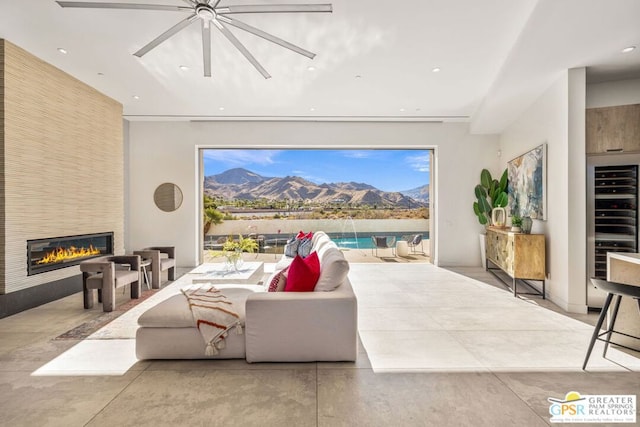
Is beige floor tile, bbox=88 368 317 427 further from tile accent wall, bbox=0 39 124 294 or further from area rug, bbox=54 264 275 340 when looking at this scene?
tile accent wall, bbox=0 39 124 294

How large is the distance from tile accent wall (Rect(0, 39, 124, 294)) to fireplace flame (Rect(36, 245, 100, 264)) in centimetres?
17

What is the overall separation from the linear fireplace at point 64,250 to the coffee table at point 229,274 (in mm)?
1834

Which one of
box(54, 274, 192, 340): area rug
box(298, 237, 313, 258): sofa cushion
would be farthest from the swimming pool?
box(54, 274, 192, 340): area rug

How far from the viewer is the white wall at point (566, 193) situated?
389cm

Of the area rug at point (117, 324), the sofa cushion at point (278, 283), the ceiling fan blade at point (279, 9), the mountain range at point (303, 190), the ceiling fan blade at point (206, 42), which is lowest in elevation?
the area rug at point (117, 324)

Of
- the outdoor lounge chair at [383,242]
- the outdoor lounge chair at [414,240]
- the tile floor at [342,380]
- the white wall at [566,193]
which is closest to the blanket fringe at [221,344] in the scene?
the tile floor at [342,380]

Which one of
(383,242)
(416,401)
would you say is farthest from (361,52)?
(383,242)

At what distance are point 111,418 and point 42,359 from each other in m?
1.29

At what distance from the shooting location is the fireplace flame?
4344mm

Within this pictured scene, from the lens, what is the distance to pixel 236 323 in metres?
2.61

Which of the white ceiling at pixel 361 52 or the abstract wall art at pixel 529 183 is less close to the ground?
the white ceiling at pixel 361 52

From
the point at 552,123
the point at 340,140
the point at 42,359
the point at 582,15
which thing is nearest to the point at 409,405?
the point at 42,359

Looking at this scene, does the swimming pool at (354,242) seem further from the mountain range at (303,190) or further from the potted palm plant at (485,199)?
the potted palm plant at (485,199)

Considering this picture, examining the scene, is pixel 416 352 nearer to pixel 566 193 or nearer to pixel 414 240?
pixel 566 193
